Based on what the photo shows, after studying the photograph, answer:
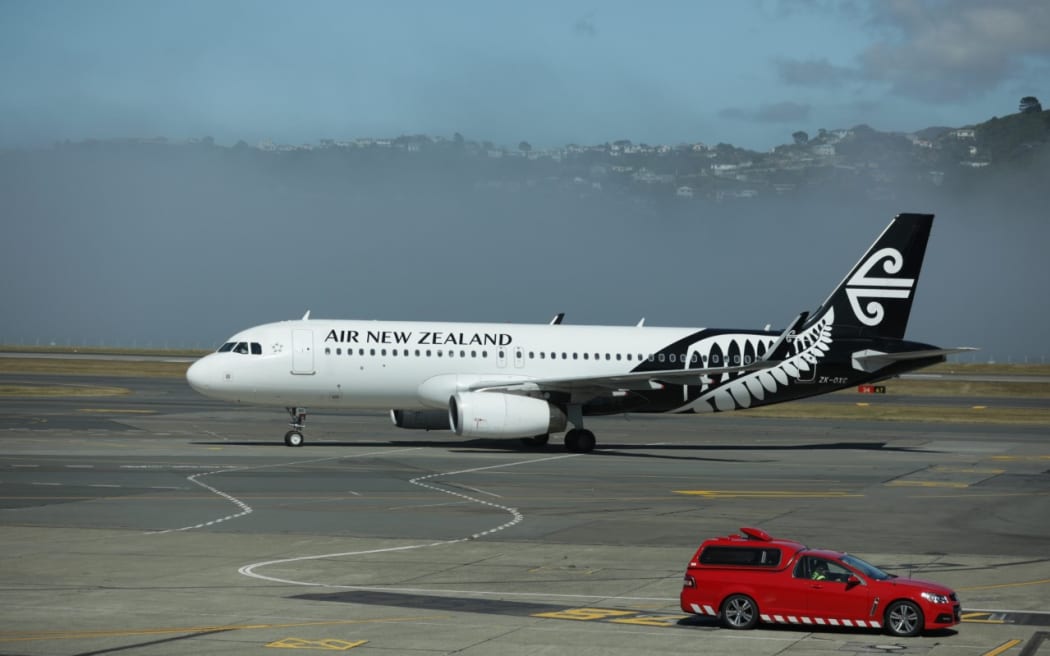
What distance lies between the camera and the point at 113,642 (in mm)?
20422

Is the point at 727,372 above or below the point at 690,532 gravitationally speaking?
above

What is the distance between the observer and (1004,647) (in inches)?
818

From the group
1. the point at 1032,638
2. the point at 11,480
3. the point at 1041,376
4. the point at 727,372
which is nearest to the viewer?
the point at 1032,638

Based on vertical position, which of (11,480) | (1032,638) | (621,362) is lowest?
(1032,638)

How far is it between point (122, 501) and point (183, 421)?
2757 cm

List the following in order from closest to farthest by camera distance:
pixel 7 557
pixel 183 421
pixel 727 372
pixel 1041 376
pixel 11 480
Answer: pixel 7 557
pixel 11 480
pixel 727 372
pixel 183 421
pixel 1041 376

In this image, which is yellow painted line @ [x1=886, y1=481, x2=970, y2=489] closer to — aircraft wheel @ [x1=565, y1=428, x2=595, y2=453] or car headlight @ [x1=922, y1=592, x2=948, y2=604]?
aircraft wheel @ [x1=565, y1=428, x2=595, y2=453]

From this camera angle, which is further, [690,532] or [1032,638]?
[690,532]

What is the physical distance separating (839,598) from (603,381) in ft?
101

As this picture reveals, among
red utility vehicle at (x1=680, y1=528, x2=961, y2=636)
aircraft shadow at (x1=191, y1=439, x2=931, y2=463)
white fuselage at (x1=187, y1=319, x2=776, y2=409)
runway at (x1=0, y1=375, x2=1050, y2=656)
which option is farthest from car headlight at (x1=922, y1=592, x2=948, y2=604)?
white fuselage at (x1=187, y1=319, x2=776, y2=409)

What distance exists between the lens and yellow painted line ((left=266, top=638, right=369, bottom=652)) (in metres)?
20.3

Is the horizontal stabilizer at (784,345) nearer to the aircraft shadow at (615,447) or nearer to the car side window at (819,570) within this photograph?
the aircraft shadow at (615,447)

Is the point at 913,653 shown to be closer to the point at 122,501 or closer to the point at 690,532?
the point at 690,532

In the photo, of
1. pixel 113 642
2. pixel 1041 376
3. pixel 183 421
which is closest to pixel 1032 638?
pixel 113 642
